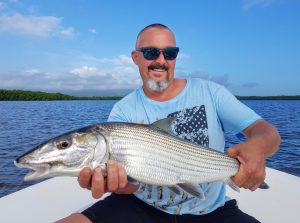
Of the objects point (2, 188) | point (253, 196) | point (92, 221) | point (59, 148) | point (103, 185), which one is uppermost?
point (59, 148)

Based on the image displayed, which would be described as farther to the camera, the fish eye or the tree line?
the tree line

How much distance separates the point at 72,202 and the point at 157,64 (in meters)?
2.80

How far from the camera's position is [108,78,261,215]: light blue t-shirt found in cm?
398

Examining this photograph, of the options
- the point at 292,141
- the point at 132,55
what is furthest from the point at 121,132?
the point at 292,141

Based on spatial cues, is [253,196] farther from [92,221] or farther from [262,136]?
[92,221]

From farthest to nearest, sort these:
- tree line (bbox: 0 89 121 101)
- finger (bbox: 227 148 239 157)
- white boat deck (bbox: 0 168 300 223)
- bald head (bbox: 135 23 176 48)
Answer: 1. tree line (bbox: 0 89 121 101)
2. white boat deck (bbox: 0 168 300 223)
3. bald head (bbox: 135 23 176 48)
4. finger (bbox: 227 148 239 157)

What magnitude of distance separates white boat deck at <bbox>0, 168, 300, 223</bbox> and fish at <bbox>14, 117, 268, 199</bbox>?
2.16m

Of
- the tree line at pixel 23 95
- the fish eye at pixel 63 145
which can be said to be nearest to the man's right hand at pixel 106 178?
the fish eye at pixel 63 145

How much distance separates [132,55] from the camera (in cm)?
487

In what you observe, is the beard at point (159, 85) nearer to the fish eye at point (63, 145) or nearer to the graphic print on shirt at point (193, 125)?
the graphic print on shirt at point (193, 125)

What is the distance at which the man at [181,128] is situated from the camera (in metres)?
3.59

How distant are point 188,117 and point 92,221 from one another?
5.15ft

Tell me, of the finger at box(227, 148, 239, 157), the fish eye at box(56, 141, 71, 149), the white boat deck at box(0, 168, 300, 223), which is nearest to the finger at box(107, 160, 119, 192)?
the fish eye at box(56, 141, 71, 149)

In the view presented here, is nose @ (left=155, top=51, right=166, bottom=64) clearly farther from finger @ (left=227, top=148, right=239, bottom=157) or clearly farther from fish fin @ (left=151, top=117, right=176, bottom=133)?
finger @ (left=227, top=148, right=239, bottom=157)
